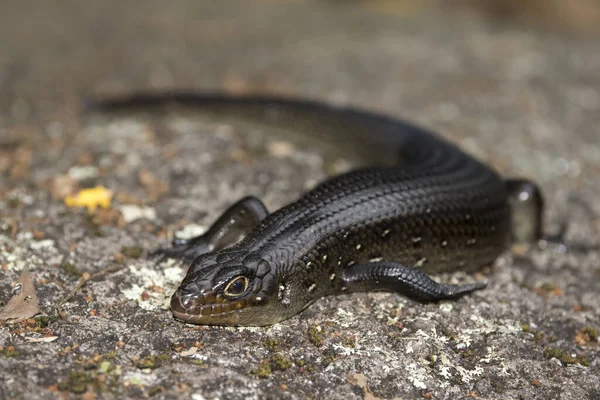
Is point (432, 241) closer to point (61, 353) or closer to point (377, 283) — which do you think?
point (377, 283)

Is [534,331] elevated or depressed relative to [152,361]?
depressed

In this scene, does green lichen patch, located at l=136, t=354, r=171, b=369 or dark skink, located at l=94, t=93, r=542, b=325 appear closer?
green lichen patch, located at l=136, t=354, r=171, b=369

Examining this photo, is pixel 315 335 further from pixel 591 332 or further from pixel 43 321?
pixel 591 332

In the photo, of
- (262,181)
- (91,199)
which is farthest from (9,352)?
(262,181)

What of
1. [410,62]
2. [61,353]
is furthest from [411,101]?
[61,353]

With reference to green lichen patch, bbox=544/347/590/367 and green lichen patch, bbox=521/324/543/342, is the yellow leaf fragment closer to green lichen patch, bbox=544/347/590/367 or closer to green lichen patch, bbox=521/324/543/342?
green lichen patch, bbox=521/324/543/342

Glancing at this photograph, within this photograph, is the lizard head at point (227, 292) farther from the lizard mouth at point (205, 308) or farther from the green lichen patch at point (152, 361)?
the green lichen patch at point (152, 361)

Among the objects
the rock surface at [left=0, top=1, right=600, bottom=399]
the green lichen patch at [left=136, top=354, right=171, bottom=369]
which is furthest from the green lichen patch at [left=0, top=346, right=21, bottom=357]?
the green lichen patch at [left=136, top=354, right=171, bottom=369]
